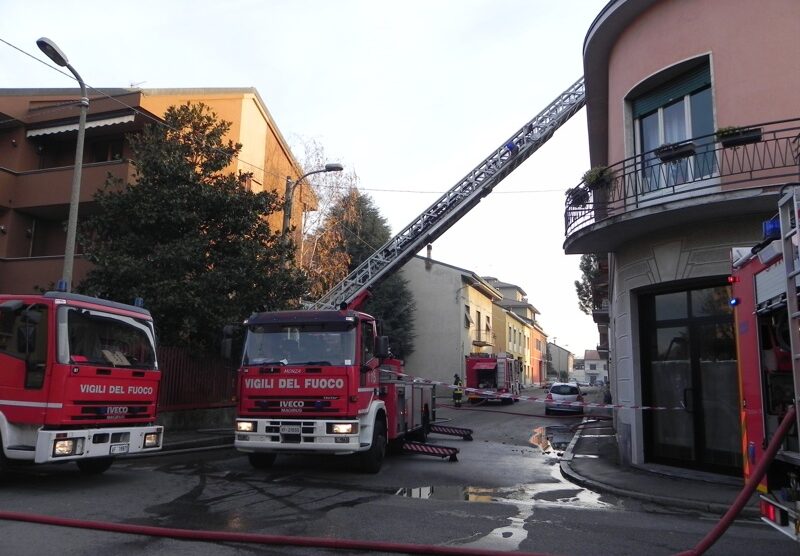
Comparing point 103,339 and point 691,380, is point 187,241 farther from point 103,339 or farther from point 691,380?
point 691,380

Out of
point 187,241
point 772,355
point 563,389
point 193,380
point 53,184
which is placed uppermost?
point 53,184

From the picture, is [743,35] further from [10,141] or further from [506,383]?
[506,383]

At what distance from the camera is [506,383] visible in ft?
118

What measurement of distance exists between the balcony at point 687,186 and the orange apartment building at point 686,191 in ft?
0.08

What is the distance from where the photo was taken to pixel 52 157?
21.7 m

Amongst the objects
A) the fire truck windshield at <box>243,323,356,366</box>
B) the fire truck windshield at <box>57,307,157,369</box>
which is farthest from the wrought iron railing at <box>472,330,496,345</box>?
the fire truck windshield at <box>57,307,157,369</box>

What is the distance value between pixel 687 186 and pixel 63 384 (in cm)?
995

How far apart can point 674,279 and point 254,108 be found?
18966 mm

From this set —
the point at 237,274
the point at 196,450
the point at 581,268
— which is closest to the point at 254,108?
the point at 237,274

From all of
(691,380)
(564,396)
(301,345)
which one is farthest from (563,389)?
(301,345)

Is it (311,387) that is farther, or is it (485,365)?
(485,365)

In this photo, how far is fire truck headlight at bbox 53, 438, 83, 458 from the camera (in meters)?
7.84

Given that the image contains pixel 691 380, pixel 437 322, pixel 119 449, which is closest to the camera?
pixel 119 449

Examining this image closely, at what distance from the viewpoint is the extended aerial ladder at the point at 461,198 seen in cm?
2214
